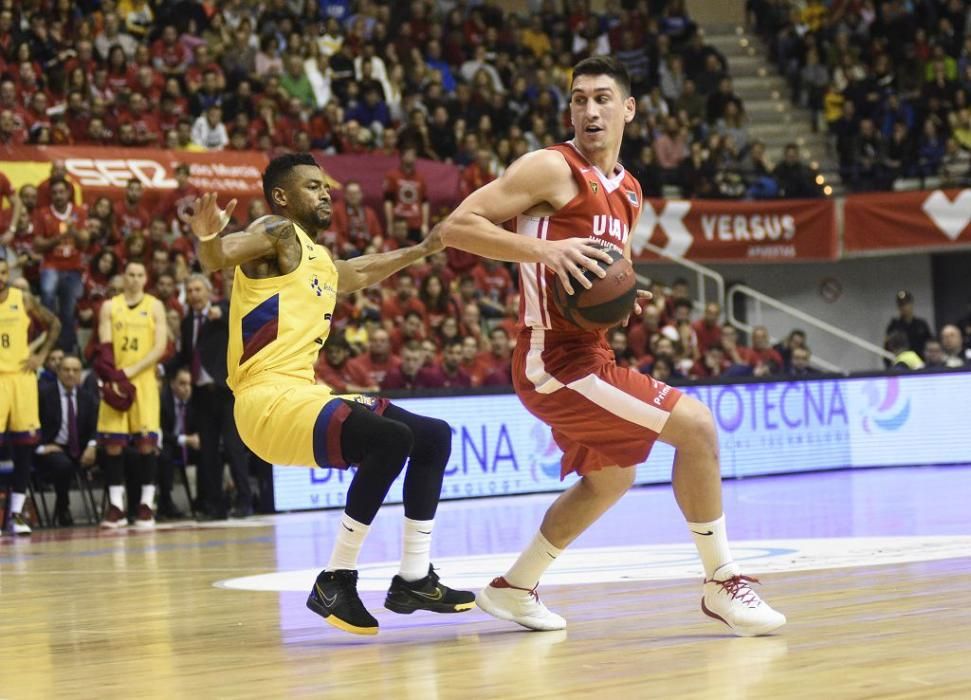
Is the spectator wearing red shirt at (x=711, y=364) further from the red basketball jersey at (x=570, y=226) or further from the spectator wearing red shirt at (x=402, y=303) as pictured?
the red basketball jersey at (x=570, y=226)

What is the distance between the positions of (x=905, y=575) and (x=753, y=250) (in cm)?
1432

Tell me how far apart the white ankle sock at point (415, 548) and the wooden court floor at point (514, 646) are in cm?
22

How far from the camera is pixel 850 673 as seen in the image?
424 cm

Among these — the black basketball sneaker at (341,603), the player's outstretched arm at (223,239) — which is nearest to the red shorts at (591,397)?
the black basketball sneaker at (341,603)

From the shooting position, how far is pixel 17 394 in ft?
39.2

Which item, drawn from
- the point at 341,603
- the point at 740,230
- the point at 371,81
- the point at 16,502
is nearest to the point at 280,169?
the point at 341,603

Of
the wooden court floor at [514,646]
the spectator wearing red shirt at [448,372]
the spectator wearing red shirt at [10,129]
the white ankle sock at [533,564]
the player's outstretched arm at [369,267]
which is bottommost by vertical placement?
the wooden court floor at [514,646]

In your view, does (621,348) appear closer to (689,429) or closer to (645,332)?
(645,332)

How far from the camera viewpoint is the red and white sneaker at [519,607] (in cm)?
562

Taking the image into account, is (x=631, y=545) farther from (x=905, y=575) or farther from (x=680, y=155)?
(x=680, y=155)

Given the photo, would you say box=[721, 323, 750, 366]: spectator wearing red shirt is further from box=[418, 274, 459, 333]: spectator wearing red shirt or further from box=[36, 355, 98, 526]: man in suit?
box=[36, 355, 98, 526]: man in suit

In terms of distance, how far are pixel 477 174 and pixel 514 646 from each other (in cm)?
1300

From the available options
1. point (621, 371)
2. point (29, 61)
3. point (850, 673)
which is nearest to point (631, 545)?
point (621, 371)

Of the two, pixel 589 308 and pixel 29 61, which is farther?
pixel 29 61
